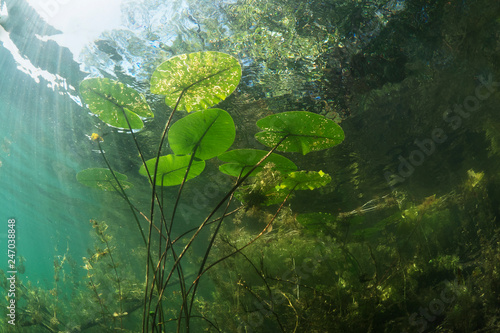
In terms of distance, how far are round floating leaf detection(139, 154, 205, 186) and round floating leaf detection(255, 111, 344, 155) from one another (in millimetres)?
1062

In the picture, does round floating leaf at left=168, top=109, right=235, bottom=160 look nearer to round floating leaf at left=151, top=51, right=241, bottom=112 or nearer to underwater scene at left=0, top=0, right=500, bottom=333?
underwater scene at left=0, top=0, right=500, bottom=333

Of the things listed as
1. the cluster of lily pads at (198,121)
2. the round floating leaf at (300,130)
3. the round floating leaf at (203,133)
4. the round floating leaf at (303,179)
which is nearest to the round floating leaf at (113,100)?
the cluster of lily pads at (198,121)

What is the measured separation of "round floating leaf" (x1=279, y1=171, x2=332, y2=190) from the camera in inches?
152

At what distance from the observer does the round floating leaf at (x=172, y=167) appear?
359 cm

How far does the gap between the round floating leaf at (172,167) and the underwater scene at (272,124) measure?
0.10 feet

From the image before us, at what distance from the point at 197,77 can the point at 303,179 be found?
214cm

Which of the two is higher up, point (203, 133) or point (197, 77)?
point (197, 77)

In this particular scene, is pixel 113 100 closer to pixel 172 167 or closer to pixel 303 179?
pixel 172 167

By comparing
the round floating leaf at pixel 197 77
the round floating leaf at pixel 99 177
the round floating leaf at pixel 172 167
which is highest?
the round floating leaf at pixel 197 77

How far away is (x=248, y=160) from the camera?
12.8ft

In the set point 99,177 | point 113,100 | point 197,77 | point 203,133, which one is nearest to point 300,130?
point 203,133

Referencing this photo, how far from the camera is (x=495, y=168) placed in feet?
43.7

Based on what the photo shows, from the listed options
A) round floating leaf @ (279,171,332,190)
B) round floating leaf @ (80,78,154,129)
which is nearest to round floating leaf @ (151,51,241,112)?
round floating leaf @ (80,78,154,129)

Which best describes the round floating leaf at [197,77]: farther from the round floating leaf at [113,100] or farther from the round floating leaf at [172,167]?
the round floating leaf at [172,167]
